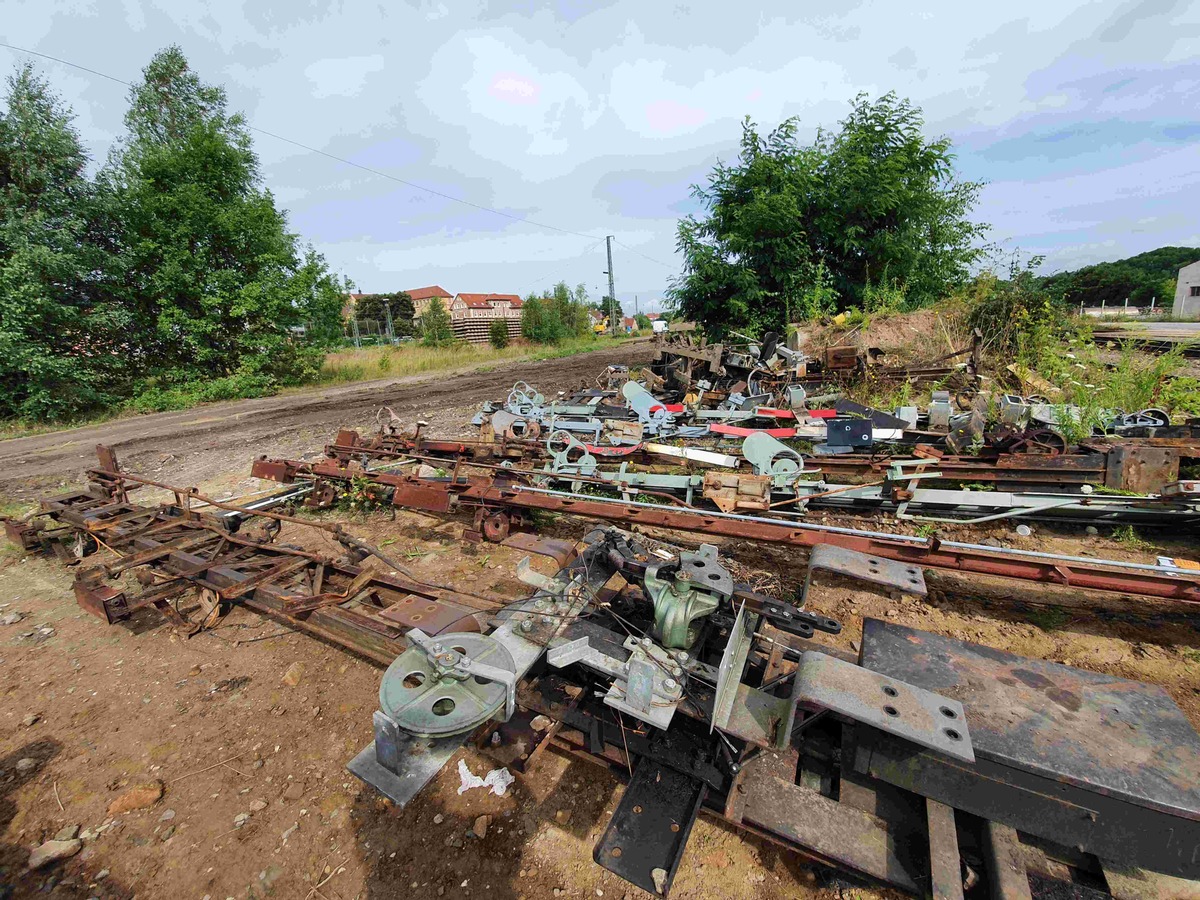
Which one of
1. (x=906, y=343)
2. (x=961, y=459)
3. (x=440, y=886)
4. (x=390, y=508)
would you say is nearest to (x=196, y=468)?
(x=390, y=508)

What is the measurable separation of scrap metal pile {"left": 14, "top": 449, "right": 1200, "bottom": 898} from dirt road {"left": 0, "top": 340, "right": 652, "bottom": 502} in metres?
7.82

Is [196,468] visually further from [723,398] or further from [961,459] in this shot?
[961,459]

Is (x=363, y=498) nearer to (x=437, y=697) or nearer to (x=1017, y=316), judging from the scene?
(x=437, y=697)

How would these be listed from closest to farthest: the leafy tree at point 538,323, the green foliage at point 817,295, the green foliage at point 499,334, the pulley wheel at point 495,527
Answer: the pulley wheel at point 495,527
the green foliage at point 817,295
the green foliage at point 499,334
the leafy tree at point 538,323

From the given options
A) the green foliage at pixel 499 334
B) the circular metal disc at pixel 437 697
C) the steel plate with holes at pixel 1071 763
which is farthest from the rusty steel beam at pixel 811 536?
the green foliage at pixel 499 334

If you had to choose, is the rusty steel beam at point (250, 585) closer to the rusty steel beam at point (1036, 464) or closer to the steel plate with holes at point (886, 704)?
the steel plate with holes at point (886, 704)

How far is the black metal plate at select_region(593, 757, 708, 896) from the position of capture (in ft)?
4.98

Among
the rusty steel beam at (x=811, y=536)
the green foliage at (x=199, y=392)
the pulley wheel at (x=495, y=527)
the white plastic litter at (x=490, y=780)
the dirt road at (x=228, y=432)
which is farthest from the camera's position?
the green foliage at (x=199, y=392)

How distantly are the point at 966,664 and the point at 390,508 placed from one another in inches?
215

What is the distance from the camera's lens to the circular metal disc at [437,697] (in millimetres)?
1381

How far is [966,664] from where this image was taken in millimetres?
1885

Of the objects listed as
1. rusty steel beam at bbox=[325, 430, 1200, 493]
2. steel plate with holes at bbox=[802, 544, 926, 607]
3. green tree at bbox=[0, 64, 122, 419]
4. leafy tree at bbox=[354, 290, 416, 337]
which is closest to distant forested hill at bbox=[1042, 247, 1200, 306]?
rusty steel beam at bbox=[325, 430, 1200, 493]

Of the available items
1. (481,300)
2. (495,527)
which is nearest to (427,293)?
(481,300)

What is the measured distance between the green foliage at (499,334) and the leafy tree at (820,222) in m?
19.3
